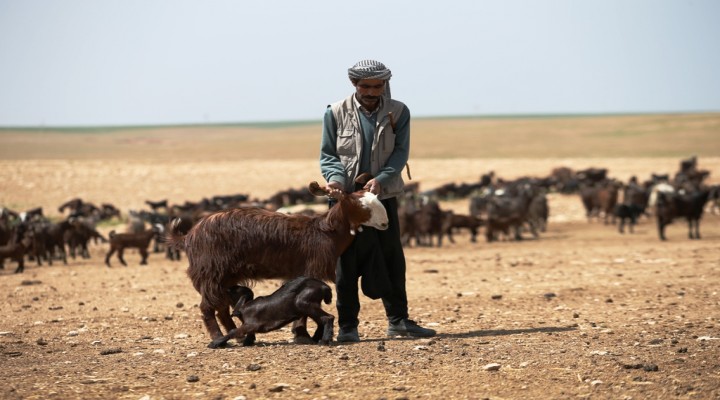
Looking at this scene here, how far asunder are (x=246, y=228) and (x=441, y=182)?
3478 centimetres

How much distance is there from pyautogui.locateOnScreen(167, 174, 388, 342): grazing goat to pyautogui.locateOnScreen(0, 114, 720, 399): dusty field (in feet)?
1.73

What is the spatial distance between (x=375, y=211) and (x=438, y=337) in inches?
48.6

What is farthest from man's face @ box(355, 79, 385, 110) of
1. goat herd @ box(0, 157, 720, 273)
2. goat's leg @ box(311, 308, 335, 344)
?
goat herd @ box(0, 157, 720, 273)

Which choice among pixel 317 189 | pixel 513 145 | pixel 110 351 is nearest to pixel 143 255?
pixel 110 351

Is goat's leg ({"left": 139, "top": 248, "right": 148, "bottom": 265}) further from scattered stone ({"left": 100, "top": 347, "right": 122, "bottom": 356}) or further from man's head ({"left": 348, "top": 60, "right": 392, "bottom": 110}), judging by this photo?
man's head ({"left": 348, "top": 60, "right": 392, "bottom": 110})

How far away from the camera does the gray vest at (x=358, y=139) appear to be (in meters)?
8.30

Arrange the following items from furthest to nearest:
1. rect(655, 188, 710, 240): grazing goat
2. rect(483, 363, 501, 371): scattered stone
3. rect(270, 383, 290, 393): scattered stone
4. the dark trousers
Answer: rect(655, 188, 710, 240): grazing goat < the dark trousers < rect(483, 363, 501, 371): scattered stone < rect(270, 383, 290, 393): scattered stone

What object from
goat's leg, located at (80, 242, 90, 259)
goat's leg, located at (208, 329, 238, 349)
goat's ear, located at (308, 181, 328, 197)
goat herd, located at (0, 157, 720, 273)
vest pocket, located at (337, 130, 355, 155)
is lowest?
goat's leg, located at (80, 242, 90, 259)

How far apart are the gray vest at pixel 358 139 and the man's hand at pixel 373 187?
0.17 meters

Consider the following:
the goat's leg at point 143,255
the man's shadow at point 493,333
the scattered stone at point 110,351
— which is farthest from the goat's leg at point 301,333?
the goat's leg at point 143,255

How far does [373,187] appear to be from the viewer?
809cm

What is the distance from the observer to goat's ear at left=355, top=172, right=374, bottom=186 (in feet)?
26.6

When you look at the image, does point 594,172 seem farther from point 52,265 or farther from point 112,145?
point 112,145

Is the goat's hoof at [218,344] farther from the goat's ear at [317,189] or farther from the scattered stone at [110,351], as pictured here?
the goat's ear at [317,189]
